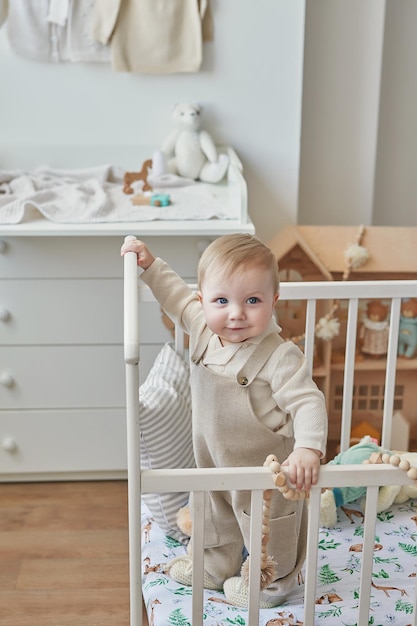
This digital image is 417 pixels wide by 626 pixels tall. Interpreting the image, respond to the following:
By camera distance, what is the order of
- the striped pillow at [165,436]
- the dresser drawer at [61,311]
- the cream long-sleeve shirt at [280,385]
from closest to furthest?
the cream long-sleeve shirt at [280,385] < the striped pillow at [165,436] < the dresser drawer at [61,311]

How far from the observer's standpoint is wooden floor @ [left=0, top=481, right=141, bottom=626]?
1945mm

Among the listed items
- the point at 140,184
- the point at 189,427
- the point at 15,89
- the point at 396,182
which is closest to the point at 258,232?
the point at 140,184

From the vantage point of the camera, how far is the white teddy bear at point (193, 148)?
243 cm

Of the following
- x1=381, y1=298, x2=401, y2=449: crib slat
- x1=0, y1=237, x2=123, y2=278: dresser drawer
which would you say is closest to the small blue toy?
x1=0, y1=237, x2=123, y2=278: dresser drawer

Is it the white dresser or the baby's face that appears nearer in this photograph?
the baby's face

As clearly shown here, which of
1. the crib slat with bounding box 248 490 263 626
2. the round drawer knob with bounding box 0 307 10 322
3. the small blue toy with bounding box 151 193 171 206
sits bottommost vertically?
the crib slat with bounding box 248 490 263 626

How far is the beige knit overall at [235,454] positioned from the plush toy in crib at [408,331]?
1.01 meters

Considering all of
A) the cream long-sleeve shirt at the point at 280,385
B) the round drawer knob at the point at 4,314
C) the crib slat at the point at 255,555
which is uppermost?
the cream long-sleeve shirt at the point at 280,385

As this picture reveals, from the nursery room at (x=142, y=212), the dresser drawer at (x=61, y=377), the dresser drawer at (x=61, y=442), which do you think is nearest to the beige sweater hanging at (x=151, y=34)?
the nursery room at (x=142, y=212)

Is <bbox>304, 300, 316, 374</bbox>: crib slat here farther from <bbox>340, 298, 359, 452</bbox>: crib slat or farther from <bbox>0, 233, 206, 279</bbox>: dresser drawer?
<bbox>0, 233, 206, 279</bbox>: dresser drawer

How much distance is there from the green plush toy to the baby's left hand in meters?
0.52

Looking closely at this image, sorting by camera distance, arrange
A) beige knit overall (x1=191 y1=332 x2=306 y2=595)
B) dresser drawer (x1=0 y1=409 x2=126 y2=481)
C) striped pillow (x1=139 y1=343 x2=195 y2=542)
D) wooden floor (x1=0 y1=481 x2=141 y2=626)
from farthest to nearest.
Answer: dresser drawer (x1=0 y1=409 x2=126 y2=481)
wooden floor (x1=0 y1=481 x2=141 y2=626)
striped pillow (x1=139 y1=343 x2=195 y2=542)
beige knit overall (x1=191 y1=332 x2=306 y2=595)

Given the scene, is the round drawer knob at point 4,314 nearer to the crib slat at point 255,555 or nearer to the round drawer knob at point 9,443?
the round drawer knob at point 9,443

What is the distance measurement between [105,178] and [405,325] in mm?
931
